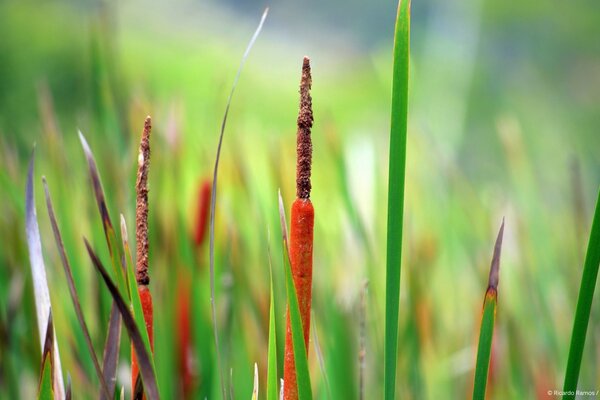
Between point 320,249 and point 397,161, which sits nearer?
point 397,161

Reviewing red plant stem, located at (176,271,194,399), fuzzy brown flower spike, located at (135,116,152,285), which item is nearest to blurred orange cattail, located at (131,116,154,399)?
fuzzy brown flower spike, located at (135,116,152,285)

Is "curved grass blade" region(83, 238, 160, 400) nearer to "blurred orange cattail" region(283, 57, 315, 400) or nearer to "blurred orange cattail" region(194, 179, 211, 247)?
"blurred orange cattail" region(283, 57, 315, 400)

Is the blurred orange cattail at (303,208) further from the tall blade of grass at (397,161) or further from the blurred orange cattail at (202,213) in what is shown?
the blurred orange cattail at (202,213)

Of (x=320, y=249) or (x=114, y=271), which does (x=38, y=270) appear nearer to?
(x=114, y=271)

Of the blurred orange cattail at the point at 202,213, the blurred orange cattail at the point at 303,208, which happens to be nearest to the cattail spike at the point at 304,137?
the blurred orange cattail at the point at 303,208

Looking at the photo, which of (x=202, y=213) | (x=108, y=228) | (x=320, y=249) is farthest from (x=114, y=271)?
(x=320, y=249)

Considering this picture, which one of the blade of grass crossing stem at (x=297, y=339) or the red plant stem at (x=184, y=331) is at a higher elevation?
the red plant stem at (x=184, y=331)
